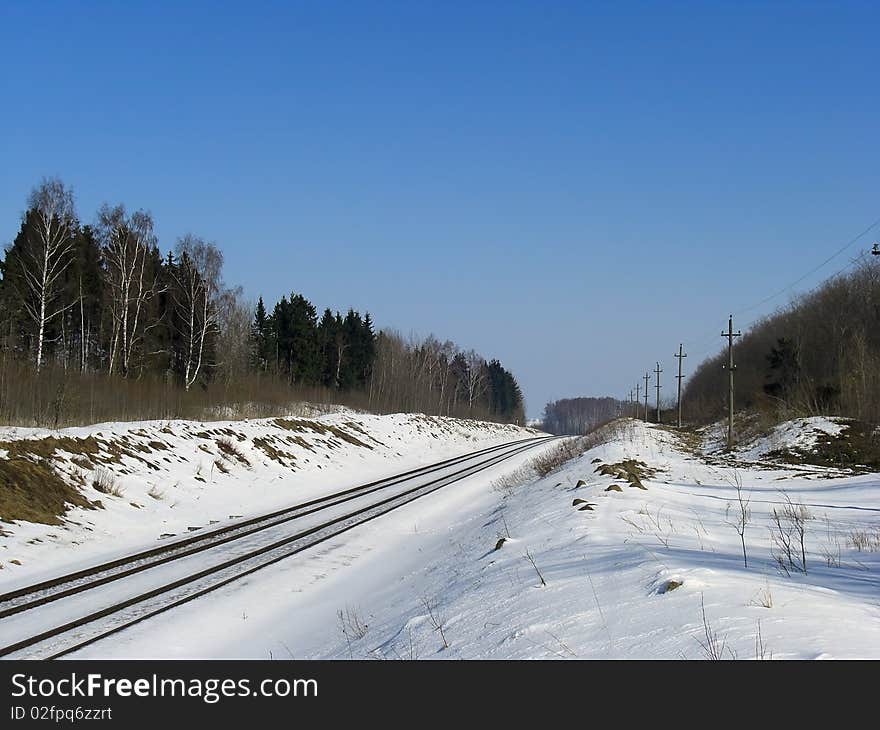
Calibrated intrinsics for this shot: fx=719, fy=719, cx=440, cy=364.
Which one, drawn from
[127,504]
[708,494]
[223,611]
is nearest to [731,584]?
[223,611]

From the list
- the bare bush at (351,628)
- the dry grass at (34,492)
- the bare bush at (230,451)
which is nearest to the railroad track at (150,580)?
the bare bush at (351,628)

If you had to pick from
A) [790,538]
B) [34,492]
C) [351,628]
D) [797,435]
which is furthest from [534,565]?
[797,435]

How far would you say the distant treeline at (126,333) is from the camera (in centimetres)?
2769

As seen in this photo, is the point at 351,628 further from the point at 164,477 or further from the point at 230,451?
the point at 230,451

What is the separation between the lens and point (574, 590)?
7.34m

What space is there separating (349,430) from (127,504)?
27148 mm

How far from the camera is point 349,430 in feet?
147

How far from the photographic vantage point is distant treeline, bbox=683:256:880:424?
41.2m

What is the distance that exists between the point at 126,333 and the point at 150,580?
3153 centimetres

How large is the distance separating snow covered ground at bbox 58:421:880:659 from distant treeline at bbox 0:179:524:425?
15.9 metres

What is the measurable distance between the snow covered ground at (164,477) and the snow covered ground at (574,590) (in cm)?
410

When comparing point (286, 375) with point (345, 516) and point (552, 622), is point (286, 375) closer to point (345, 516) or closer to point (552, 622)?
point (345, 516)

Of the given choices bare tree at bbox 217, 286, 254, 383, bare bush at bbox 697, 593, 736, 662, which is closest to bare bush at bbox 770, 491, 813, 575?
bare bush at bbox 697, 593, 736, 662

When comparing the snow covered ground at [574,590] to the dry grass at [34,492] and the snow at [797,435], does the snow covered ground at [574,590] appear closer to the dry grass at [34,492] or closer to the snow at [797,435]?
the dry grass at [34,492]
